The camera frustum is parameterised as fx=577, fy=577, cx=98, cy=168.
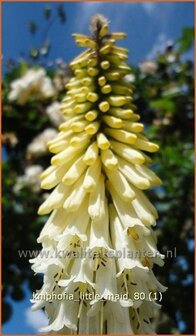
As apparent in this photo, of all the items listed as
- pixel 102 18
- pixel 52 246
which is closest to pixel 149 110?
pixel 102 18

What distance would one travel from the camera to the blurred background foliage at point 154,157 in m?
4.50

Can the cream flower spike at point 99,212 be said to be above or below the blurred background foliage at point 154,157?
below

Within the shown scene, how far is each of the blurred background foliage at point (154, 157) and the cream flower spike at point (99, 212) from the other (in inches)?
76.9

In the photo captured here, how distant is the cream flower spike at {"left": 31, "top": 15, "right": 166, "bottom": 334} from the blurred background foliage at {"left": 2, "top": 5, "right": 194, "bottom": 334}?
1.95 meters

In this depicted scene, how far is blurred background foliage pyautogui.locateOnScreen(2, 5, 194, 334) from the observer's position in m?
4.50

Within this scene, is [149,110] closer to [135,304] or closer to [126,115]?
Result: [126,115]

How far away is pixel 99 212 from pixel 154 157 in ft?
8.60

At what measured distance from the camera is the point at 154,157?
4723 mm

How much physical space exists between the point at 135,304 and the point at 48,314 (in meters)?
0.33

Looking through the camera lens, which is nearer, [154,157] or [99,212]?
[99,212]

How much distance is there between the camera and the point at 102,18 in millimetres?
2406

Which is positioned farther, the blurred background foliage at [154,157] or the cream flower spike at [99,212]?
the blurred background foliage at [154,157]

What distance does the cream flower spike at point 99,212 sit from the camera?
199 centimetres

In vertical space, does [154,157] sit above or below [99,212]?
above
